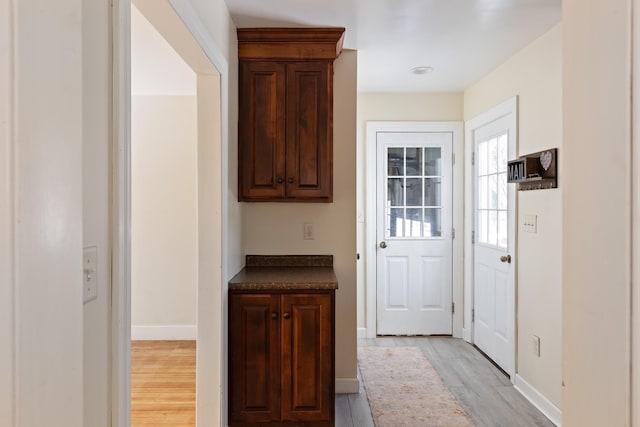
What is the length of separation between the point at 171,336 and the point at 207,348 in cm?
234

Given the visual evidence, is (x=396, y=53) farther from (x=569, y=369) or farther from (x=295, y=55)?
(x=569, y=369)

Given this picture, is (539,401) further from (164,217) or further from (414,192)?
(164,217)

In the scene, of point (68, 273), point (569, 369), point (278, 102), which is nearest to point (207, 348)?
point (278, 102)

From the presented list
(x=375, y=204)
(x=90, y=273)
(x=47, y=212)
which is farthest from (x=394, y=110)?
(x=47, y=212)

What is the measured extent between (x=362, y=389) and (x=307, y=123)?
1931mm

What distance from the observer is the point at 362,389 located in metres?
3.09

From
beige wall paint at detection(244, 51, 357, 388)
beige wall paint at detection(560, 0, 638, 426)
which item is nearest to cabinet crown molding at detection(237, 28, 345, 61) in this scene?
beige wall paint at detection(244, 51, 357, 388)

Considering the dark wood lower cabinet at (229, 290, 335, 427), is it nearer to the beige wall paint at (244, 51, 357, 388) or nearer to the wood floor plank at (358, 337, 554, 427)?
the beige wall paint at (244, 51, 357, 388)

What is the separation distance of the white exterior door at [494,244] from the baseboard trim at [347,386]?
1233 millimetres

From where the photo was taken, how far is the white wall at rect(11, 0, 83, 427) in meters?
0.54

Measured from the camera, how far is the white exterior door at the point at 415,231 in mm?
4273

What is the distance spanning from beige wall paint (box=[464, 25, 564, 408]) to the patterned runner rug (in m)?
0.62

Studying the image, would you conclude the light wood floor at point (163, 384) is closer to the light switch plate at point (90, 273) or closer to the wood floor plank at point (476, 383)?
the wood floor plank at point (476, 383)

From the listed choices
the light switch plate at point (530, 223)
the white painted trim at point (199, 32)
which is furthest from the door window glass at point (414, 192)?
the white painted trim at point (199, 32)
